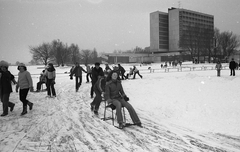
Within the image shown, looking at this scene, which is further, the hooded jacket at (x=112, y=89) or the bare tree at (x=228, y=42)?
the bare tree at (x=228, y=42)

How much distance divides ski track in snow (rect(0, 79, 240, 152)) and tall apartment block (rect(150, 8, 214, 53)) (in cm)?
11121

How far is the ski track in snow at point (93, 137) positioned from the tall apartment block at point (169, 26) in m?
111

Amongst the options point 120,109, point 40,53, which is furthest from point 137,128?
point 40,53

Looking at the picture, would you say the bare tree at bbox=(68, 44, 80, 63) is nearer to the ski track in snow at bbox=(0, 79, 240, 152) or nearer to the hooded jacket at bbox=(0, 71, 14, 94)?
the hooded jacket at bbox=(0, 71, 14, 94)

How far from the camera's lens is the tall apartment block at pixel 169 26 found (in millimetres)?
112188

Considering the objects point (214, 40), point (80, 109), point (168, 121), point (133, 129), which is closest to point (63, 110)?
point (80, 109)

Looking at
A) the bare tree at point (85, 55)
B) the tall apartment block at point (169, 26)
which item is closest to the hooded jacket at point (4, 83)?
the bare tree at point (85, 55)

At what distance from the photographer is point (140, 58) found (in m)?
104

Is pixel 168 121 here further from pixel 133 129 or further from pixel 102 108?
pixel 102 108

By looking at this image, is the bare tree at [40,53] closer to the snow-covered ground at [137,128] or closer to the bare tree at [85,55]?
the bare tree at [85,55]

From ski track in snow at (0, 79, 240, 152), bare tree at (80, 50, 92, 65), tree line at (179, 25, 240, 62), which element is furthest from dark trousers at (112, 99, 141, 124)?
bare tree at (80, 50, 92, 65)

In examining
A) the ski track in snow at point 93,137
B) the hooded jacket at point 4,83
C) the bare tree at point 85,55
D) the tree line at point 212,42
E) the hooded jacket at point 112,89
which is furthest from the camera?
the bare tree at point 85,55

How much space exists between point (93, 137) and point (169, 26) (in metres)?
120

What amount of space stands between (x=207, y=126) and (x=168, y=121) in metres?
1.32
